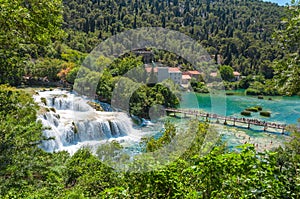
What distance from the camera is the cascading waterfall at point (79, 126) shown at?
13.0 meters

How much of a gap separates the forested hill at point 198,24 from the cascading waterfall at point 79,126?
81.2 ft

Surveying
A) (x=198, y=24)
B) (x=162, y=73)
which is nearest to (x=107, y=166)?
(x=162, y=73)

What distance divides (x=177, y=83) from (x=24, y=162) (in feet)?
55.1

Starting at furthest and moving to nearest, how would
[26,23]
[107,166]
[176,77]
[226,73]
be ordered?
[226,73] < [176,77] < [107,166] < [26,23]

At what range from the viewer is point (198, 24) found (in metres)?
72.9

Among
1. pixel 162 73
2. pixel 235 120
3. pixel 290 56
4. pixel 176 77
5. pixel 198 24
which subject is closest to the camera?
pixel 290 56

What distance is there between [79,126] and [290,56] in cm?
1237

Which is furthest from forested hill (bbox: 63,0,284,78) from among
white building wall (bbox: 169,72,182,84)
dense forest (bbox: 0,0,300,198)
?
dense forest (bbox: 0,0,300,198)

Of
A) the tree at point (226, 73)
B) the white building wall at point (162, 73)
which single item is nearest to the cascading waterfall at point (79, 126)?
the white building wall at point (162, 73)

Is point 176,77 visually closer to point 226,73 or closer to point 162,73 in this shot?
point 162,73

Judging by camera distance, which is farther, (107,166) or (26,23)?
(107,166)

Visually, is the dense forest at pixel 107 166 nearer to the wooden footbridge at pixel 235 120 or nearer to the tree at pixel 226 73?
the wooden footbridge at pixel 235 120

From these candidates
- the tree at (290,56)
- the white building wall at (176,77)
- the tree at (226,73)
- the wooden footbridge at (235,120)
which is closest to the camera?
the tree at (290,56)

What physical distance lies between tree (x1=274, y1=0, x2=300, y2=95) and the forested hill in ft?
130
